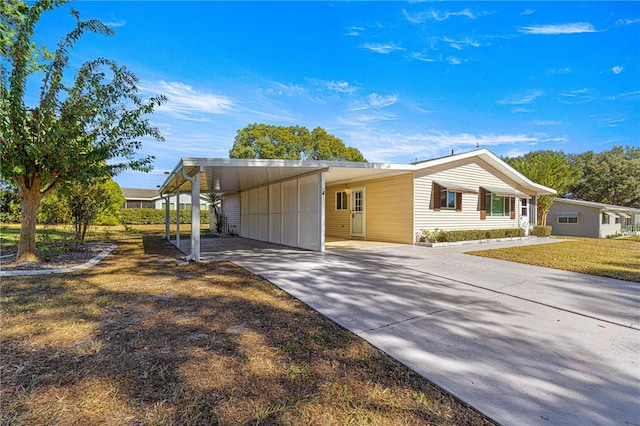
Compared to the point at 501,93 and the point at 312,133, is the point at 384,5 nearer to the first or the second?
the point at 501,93

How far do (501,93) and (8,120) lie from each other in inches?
626

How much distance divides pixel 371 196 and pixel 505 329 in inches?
375

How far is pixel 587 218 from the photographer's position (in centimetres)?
1906

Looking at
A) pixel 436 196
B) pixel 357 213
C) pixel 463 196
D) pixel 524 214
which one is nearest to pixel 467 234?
pixel 463 196

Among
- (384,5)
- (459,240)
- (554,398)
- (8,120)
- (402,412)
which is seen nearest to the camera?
(402,412)

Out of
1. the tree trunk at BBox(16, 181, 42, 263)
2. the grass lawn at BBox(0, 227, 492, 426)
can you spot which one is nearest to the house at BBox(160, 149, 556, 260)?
the tree trunk at BBox(16, 181, 42, 263)

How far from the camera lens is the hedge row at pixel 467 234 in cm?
1073

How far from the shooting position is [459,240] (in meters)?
11.2

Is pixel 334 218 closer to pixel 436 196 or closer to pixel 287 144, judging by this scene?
pixel 436 196

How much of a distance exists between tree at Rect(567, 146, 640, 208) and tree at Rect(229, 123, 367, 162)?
75.4 ft

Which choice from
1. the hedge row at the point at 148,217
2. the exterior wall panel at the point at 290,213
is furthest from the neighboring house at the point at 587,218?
the hedge row at the point at 148,217

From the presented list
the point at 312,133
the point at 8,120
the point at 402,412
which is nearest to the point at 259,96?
the point at 8,120

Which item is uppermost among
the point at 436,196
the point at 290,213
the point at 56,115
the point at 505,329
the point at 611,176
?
the point at 611,176

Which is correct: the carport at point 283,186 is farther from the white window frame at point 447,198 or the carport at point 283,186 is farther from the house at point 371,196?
the white window frame at point 447,198
